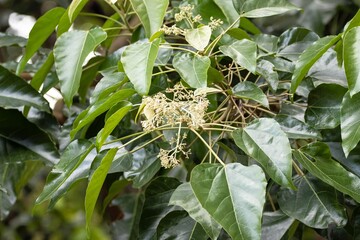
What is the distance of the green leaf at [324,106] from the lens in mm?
909

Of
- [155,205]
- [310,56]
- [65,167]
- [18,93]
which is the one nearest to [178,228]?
[155,205]

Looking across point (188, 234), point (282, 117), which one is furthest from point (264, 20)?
point (188, 234)

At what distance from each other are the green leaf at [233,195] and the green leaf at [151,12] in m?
0.22

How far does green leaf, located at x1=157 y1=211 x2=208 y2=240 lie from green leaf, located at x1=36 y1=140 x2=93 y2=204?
145mm

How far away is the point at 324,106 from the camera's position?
925mm

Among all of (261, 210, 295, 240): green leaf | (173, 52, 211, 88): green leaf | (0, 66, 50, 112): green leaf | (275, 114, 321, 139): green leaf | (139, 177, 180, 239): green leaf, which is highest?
(173, 52, 211, 88): green leaf

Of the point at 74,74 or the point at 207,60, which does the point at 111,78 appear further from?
the point at 207,60

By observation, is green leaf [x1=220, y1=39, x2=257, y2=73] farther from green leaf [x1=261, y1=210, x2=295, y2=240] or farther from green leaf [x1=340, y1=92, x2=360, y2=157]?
green leaf [x1=261, y1=210, x2=295, y2=240]

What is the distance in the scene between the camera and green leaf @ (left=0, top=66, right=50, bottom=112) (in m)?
1.10

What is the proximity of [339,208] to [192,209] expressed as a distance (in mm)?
211

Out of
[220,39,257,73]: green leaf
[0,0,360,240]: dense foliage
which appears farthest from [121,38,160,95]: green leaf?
[220,39,257,73]: green leaf

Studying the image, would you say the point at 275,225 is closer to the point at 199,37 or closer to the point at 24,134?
the point at 199,37

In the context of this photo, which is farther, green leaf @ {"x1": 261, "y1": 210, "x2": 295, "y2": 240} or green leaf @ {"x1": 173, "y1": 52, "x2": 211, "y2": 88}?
green leaf @ {"x1": 261, "y1": 210, "x2": 295, "y2": 240}

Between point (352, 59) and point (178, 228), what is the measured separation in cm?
33
